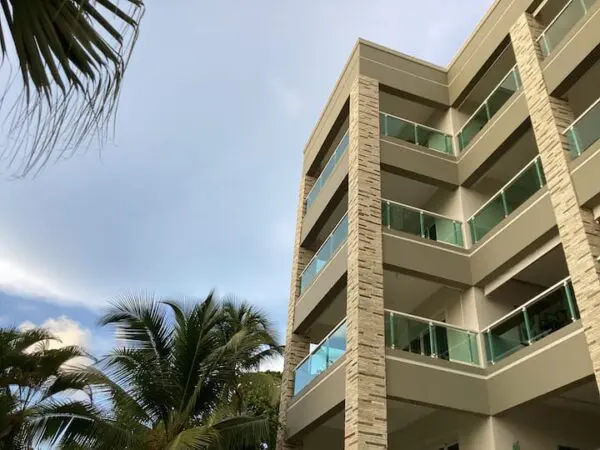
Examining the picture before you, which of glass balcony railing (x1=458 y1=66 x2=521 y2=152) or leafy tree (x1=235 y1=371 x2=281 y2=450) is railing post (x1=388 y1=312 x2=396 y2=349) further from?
glass balcony railing (x1=458 y1=66 x2=521 y2=152)

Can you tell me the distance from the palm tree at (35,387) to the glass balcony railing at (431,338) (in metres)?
6.58

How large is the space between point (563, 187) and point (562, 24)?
452cm

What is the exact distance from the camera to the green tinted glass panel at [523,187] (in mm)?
12703

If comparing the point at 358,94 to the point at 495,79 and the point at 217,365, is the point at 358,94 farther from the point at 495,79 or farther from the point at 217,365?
the point at 217,365

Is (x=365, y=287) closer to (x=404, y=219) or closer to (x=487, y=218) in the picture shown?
(x=404, y=219)

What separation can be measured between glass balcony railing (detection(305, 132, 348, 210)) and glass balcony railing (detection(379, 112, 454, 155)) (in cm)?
129

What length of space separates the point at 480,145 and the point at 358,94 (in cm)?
382

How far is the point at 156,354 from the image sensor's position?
47.0ft

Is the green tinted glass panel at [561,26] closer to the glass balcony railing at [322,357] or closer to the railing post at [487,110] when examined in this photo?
the railing post at [487,110]

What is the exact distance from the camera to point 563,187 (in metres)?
11.3

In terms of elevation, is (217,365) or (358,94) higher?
(358,94)

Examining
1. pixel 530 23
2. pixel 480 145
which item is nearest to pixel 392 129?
pixel 480 145

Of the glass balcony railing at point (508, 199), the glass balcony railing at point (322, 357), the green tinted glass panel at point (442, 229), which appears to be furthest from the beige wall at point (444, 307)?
the glass balcony railing at point (322, 357)

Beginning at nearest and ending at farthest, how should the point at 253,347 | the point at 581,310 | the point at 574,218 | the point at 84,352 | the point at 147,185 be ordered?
1. the point at 147,185
2. the point at 581,310
3. the point at 574,218
4. the point at 84,352
5. the point at 253,347
